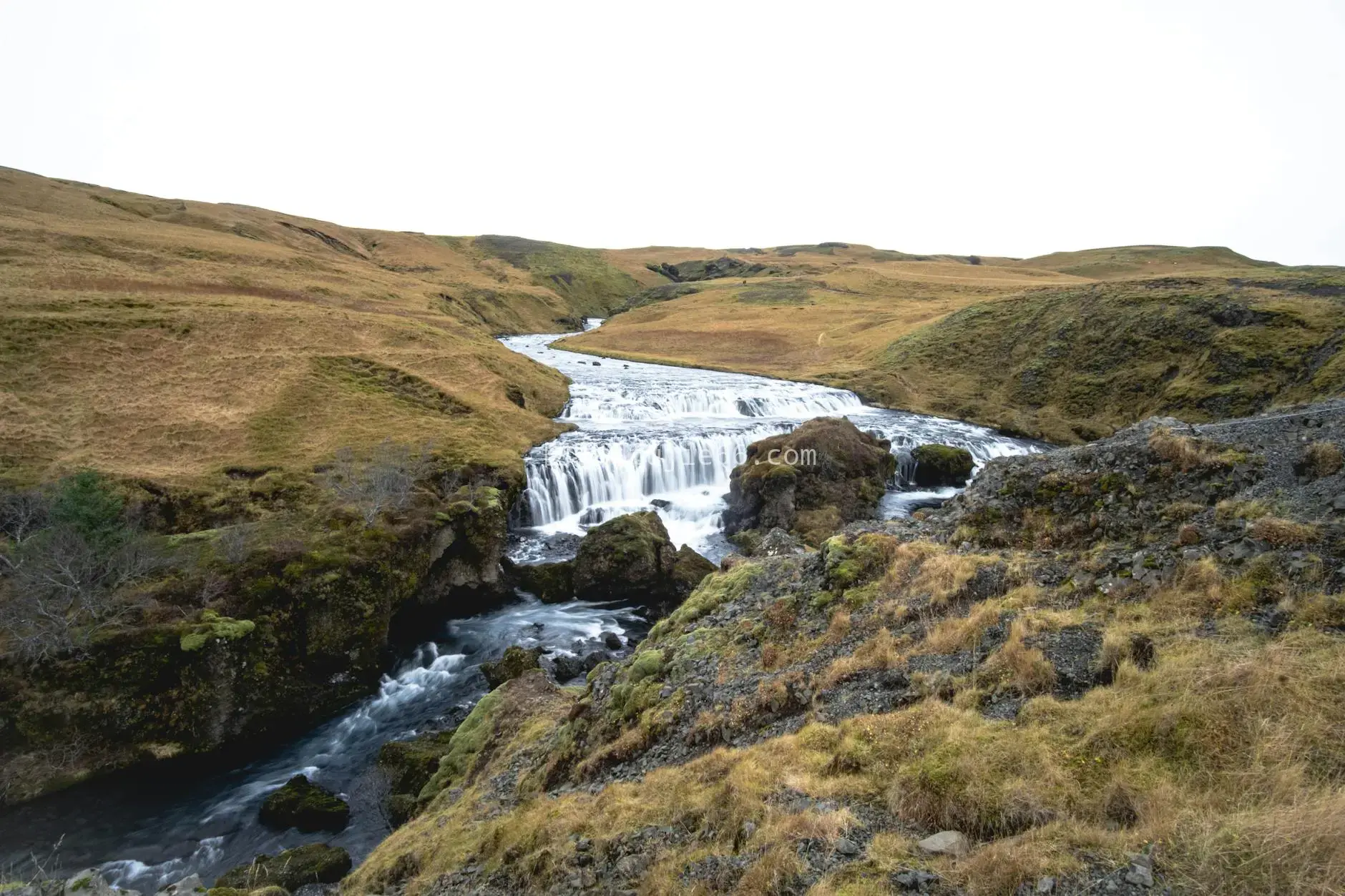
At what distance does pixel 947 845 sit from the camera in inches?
233

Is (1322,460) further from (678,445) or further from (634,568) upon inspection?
(678,445)

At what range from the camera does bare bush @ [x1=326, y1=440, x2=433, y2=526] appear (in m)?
25.5

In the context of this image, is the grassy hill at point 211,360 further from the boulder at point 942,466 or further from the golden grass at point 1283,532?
the golden grass at point 1283,532

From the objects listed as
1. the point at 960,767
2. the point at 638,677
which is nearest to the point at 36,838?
the point at 638,677

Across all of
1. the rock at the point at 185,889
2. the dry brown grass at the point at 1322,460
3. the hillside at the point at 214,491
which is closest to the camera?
the dry brown grass at the point at 1322,460

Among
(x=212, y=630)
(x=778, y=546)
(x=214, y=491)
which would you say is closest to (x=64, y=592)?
(x=212, y=630)

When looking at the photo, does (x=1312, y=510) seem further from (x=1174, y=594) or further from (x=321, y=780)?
(x=321, y=780)

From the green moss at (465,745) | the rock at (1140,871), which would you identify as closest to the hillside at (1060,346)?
the green moss at (465,745)

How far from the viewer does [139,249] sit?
60.9m

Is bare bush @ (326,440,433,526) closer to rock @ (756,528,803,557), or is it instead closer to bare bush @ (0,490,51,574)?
bare bush @ (0,490,51,574)

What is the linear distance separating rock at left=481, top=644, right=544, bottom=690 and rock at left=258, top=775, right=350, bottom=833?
201 inches

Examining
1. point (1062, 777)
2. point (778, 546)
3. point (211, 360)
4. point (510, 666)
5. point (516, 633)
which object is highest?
Answer: point (211, 360)

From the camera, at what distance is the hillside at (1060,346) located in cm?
4503

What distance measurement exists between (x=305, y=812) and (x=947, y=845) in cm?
1588
